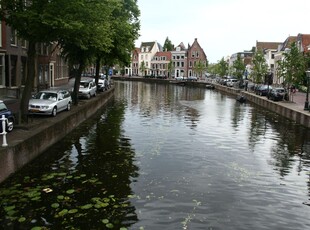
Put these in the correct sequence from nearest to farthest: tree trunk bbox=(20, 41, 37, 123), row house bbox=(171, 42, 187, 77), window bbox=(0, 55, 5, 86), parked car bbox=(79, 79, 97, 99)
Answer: tree trunk bbox=(20, 41, 37, 123), window bbox=(0, 55, 5, 86), parked car bbox=(79, 79, 97, 99), row house bbox=(171, 42, 187, 77)

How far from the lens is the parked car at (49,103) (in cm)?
2212

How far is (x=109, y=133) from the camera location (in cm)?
2278

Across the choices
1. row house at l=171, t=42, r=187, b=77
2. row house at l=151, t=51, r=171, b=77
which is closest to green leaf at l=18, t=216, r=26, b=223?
row house at l=171, t=42, r=187, b=77

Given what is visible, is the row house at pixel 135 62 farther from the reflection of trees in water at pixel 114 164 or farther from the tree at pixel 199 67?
the reflection of trees in water at pixel 114 164

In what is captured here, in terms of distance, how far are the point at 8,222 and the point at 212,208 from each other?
569 centimetres

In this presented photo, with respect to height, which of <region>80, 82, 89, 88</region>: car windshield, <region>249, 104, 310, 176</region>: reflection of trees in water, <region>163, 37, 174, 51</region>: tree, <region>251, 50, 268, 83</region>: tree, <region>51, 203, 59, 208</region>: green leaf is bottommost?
<region>51, 203, 59, 208</region>: green leaf

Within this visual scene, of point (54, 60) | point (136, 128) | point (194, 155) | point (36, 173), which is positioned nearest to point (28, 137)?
point (36, 173)

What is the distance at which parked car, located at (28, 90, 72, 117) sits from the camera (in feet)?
72.6

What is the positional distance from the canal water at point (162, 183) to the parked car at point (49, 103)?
2.27 metres

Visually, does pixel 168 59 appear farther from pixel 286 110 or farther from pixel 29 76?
pixel 29 76

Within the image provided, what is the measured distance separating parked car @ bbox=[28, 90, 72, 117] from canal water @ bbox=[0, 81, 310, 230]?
7.44ft

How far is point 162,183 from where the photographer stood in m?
13.0

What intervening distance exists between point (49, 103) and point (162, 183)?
40.2 ft

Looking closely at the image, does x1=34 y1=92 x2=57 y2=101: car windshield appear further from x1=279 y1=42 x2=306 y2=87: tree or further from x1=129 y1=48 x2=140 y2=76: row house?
x1=129 y1=48 x2=140 y2=76: row house
